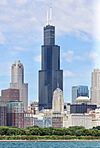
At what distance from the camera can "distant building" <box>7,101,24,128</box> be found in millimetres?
190375

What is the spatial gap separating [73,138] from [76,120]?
92.4 m

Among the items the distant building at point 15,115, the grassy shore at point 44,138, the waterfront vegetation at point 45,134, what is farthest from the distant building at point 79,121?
the grassy shore at point 44,138

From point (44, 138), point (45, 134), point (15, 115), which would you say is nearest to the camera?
point (44, 138)

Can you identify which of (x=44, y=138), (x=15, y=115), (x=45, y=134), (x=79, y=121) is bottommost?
(x=44, y=138)

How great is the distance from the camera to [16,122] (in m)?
191

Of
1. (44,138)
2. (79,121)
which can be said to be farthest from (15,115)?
(44,138)

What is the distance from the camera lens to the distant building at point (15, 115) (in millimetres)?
190375

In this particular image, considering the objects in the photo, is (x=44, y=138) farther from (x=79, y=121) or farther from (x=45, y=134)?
(x=79, y=121)

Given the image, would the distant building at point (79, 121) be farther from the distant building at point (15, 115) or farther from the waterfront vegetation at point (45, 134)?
the waterfront vegetation at point (45, 134)

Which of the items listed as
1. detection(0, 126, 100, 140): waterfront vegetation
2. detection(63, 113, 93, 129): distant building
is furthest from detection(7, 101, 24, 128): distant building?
detection(0, 126, 100, 140): waterfront vegetation

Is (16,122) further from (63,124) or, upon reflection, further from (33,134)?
(33,134)

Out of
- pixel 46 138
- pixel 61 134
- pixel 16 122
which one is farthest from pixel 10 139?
pixel 16 122

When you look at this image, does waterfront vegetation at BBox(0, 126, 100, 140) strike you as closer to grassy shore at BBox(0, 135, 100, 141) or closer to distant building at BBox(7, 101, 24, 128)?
grassy shore at BBox(0, 135, 100, 141)

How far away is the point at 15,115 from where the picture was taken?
192m
